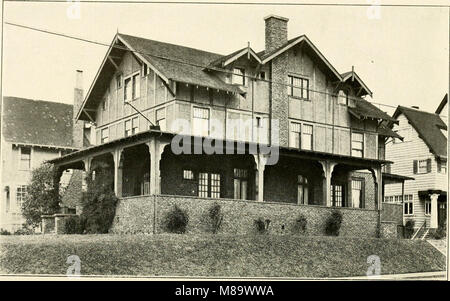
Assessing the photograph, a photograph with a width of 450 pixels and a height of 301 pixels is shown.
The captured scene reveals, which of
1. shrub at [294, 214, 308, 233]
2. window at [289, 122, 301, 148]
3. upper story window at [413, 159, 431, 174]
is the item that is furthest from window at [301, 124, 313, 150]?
upper story window at [413, 159, 431, 174]

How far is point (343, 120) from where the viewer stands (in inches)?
1447

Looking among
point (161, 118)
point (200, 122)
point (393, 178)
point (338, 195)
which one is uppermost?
point (161, 118)

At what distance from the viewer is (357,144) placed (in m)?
37.4

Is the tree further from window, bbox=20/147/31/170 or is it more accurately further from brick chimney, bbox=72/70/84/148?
window, bbox=20/147/31/170

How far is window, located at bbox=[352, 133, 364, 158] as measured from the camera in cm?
3728

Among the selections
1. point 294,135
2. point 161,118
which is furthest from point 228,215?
point 294,135

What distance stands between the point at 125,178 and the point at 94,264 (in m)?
13.0

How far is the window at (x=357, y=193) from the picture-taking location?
37.6 meters

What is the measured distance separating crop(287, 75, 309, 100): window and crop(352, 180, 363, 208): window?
6.35m

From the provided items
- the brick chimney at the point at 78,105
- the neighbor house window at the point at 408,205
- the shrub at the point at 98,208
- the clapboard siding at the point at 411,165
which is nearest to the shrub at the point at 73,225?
the shrub at the point at 98,208

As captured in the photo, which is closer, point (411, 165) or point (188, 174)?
point (188, 174)

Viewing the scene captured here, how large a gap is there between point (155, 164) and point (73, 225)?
5.84 m

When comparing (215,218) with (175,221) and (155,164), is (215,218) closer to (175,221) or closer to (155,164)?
(175,221)

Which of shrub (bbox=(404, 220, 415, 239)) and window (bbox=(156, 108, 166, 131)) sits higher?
window (bbox=(156, 108, 166, 131))
